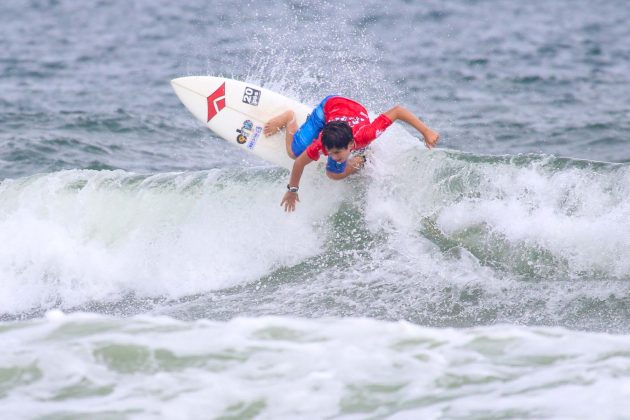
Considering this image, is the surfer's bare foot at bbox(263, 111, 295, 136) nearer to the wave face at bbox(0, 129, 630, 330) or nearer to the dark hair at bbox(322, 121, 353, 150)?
the wave face at bbox(0, 129, 630, 330)

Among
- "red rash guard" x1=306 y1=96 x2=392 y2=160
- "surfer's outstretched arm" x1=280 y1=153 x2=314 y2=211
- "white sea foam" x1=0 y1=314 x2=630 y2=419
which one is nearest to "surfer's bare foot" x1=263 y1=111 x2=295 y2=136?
"red rash guard" x1=306 y1=96 x2=392 y2=160

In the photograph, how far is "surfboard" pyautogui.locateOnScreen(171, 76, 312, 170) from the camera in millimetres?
8797

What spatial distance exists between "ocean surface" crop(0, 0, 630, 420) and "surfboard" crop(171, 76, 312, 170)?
381 millimetres

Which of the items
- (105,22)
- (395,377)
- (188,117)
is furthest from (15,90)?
(395,377)

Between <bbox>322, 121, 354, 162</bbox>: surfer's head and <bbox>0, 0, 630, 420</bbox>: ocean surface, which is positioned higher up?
<bbox>322, 121, 354, 162</bbox>: surfer's head

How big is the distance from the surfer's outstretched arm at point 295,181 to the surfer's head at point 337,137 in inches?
15.0

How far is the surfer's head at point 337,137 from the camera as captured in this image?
7.20 meters

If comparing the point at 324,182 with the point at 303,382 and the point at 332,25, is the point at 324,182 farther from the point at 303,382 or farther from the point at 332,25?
the point at 332,25

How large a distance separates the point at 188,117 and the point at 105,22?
929 centimetres

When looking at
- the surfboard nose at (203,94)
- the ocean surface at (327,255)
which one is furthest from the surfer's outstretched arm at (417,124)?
the surfboard nose at (203,94)

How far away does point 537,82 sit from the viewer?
51.8 feet

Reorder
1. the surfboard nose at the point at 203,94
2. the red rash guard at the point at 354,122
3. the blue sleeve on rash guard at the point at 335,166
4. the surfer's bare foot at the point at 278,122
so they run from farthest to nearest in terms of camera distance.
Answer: the surfboard nose at the point at 203,94
the surfer's bare foot at the point at 278,122
the blue sleeve on rash guard at the point at 335,166
the red rash guard at the point at 354,122

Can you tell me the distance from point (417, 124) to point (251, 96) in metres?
2.11

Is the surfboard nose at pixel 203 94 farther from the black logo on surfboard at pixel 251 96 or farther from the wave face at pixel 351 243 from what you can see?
the wave face at pixel 351 243
